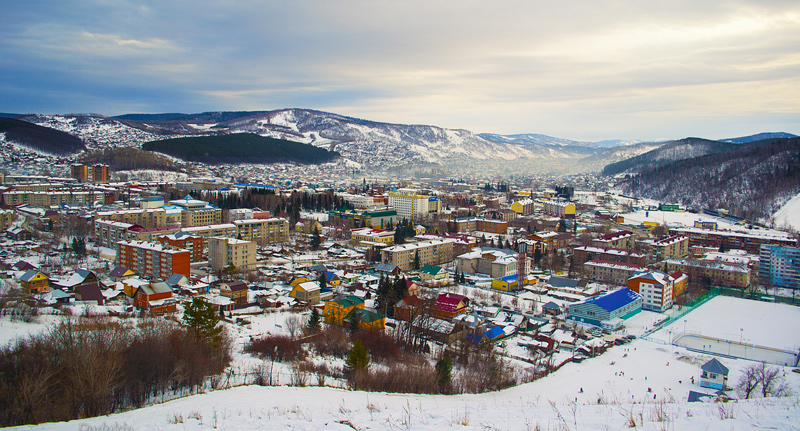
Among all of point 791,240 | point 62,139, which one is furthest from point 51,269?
point 62,139

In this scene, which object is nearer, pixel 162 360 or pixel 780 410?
pixel 780 410

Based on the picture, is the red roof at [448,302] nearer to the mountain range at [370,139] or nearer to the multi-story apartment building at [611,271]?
the multi-story apartment building at [611,271]

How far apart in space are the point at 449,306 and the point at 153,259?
25.3 ft

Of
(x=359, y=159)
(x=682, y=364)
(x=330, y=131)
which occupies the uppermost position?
(x=330, y=131)

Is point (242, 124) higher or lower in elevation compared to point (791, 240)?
higher

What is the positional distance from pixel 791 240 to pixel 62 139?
53.8 meters

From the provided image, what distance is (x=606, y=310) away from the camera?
1077 cm

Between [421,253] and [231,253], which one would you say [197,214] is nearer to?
[231,253]

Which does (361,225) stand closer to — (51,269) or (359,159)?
(51,269)

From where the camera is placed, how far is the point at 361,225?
2250 cm

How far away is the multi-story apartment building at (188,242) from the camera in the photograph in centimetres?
1480

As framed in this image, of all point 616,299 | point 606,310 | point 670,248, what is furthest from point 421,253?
point 670,248

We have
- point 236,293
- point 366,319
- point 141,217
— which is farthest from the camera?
point 141,217

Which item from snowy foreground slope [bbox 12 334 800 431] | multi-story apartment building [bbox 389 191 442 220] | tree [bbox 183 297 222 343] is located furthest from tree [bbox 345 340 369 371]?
multi-story apartment building [bbox 389 191 442 220]
